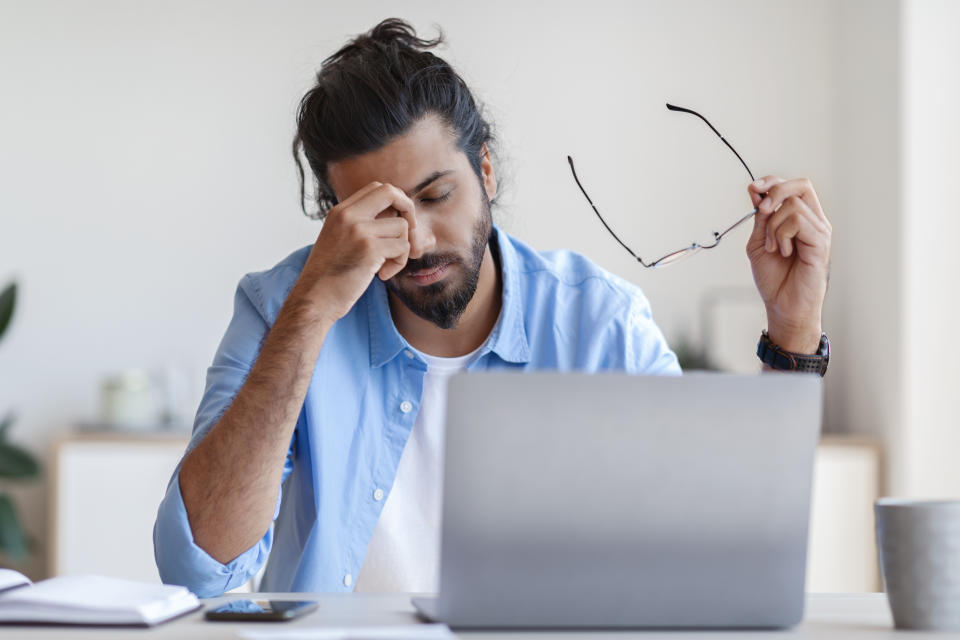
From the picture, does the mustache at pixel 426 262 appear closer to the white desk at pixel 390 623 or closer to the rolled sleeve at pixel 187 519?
the rolled sleeve at pixel 187 519

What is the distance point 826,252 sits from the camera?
4.83 ft

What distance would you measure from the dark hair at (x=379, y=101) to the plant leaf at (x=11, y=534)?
1.96 metres

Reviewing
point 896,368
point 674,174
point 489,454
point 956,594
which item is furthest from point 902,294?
point 489,454

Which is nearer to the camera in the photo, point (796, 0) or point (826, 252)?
point (826, 252)

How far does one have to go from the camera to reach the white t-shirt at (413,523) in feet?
4.98

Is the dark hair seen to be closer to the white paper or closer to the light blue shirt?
the light blue shirt

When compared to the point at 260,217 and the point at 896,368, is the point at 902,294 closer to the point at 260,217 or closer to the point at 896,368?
the point at 896,368

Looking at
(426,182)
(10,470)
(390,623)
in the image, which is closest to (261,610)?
(390,623)

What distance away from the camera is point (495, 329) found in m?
1.62

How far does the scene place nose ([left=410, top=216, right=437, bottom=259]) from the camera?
151 centimetres

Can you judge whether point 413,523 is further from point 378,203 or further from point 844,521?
point 844,521

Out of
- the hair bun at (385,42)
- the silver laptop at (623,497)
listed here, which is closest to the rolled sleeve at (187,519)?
the hair bun at (385,42)

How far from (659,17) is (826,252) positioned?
7.53 ft

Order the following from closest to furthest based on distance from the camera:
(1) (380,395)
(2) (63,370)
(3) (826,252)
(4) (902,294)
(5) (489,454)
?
(5) (489,454)
(3) (826,252)
(1) (380,395)
(4) (902,294)
(2) (63,370)
